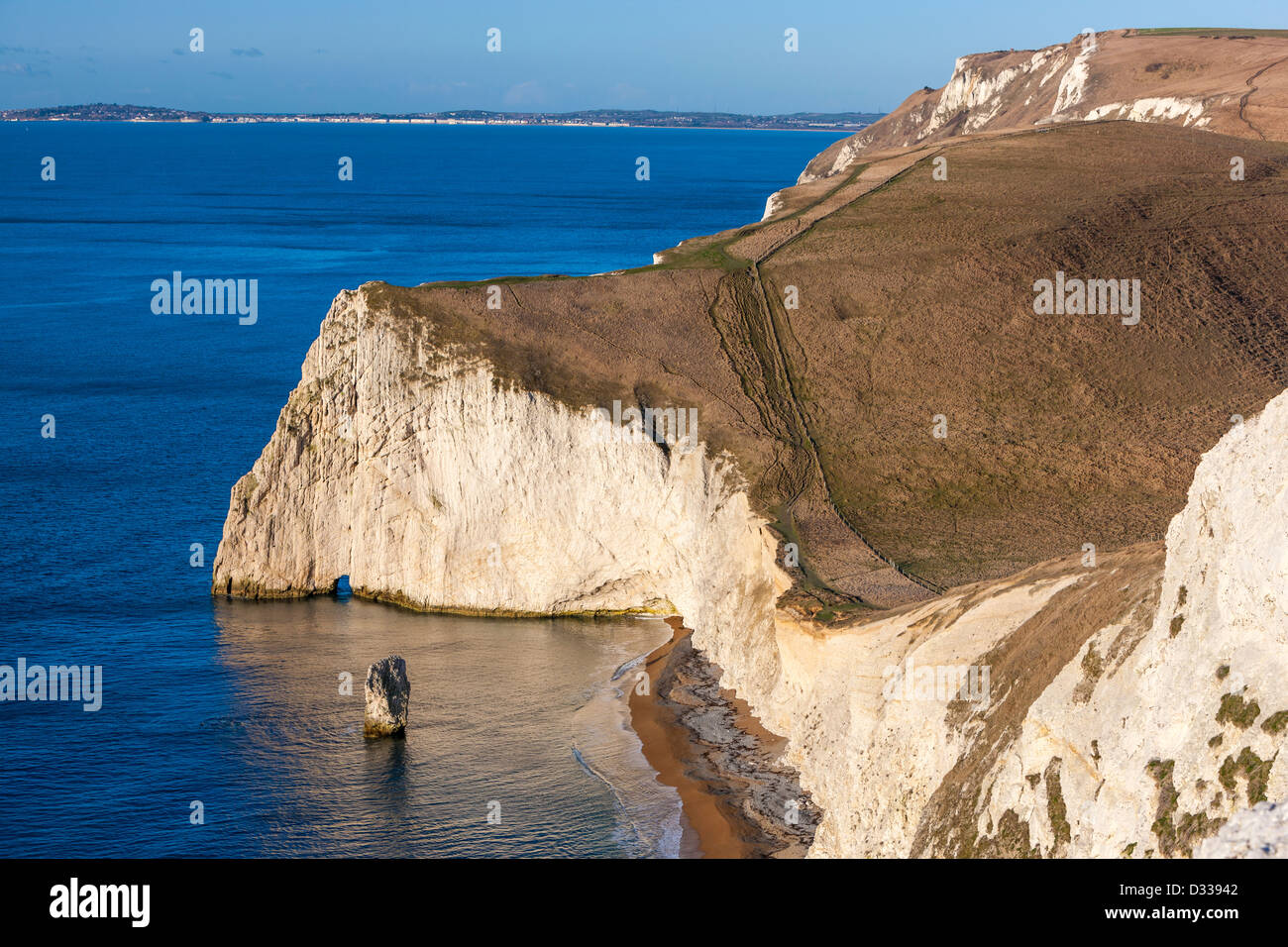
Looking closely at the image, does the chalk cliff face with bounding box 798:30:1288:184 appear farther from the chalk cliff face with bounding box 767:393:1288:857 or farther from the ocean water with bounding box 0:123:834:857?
the chalk cliff face with bounding box 767:393:1288:857

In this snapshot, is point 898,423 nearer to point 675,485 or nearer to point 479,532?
point 675,485

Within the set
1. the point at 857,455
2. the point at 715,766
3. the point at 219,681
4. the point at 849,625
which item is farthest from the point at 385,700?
the point at 857,455

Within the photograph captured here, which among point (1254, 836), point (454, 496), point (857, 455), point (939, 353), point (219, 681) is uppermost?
point (939, 353)

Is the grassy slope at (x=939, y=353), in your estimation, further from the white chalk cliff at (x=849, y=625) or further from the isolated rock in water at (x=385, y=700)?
the isolated rock in water at (x=385, y=700)

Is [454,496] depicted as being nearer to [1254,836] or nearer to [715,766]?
[715,766]

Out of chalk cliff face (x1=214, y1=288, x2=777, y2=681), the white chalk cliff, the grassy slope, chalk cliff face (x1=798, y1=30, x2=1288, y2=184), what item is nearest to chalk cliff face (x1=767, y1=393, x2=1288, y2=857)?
the white chalk cliff

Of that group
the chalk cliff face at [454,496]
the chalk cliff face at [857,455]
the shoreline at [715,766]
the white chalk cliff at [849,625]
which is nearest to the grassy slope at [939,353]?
the chalk cliff face at [857,455]

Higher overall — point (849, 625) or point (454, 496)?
point (454, 496)
